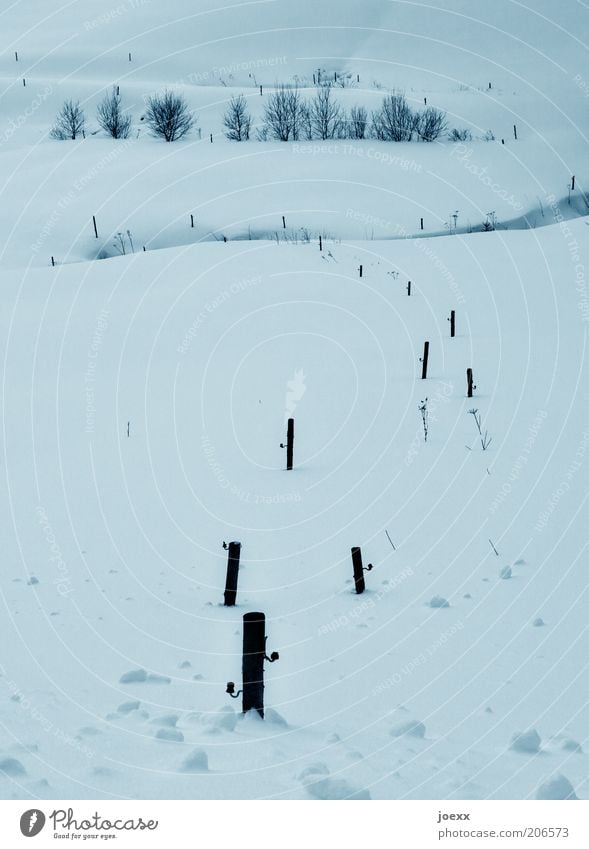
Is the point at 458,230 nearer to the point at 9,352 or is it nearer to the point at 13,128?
the point at 9,352

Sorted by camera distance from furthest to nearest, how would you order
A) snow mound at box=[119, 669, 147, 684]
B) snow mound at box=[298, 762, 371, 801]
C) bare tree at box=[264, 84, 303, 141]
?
bare tree at box=[264, 84, 303, 141] < snow mound at box=[119, 669, 147, 684] < snow mound at box=[298, 762, 371, 801]

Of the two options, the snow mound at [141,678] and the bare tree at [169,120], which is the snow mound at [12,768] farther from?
the bare tree at [169,120]

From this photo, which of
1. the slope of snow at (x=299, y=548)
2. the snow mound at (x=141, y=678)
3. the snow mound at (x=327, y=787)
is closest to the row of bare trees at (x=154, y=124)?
the slope of snow at (x=299, y=548)

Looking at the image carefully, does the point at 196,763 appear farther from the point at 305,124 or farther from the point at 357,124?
the point at 305,124

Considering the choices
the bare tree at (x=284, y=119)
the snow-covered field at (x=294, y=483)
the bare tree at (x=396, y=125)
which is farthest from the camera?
the bare tree at (x=284, y=119)

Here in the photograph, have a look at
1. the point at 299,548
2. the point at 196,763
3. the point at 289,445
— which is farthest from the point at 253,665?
the point at 289,445

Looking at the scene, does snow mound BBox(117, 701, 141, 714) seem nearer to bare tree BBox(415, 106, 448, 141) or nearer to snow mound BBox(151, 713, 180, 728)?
snow mound BBox(151, 713, 180, 728)

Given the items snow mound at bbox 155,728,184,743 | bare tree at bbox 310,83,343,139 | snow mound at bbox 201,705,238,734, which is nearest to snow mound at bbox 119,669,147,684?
snow mound at bbox 201,705,238,734
